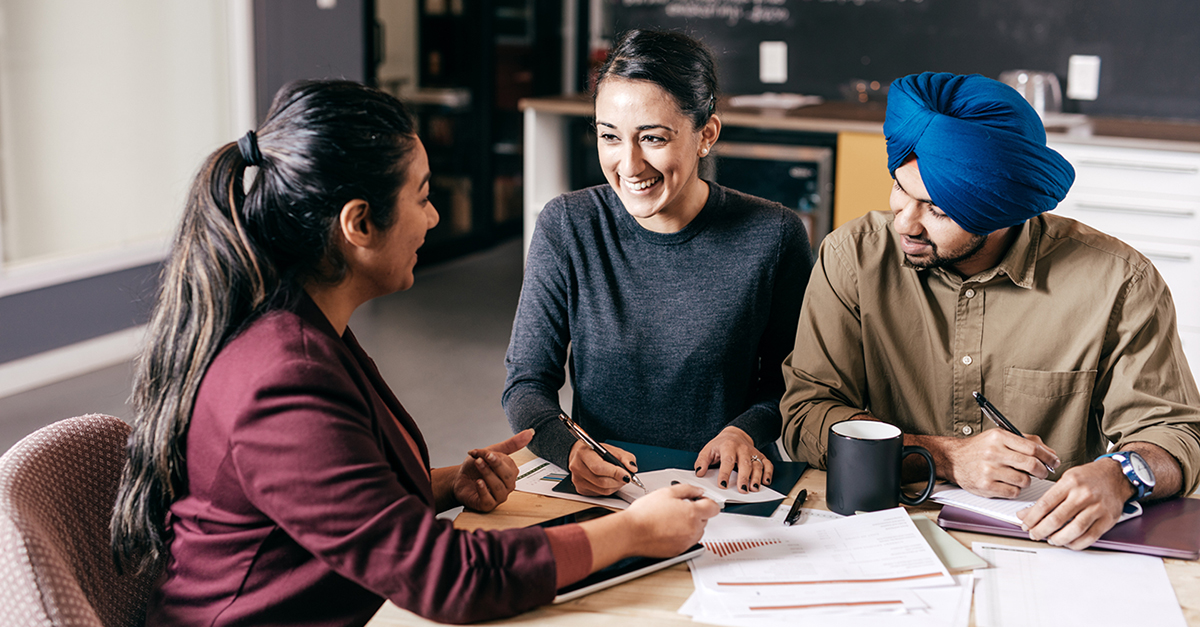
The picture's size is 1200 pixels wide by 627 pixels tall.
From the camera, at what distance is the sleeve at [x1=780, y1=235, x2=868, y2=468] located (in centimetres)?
151

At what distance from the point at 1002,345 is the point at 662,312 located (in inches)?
21.5

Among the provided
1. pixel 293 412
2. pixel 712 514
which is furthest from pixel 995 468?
pixel 293 412

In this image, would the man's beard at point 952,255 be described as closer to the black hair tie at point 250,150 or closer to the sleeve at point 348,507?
the sleeve at point 348,507

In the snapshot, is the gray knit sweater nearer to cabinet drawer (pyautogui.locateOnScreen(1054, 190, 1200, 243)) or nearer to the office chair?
the office chair

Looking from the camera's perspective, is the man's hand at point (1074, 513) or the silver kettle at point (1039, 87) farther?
the silver kettle at point (1039, 87)

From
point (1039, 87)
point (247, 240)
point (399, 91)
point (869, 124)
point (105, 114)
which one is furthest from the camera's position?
point (399, 91)

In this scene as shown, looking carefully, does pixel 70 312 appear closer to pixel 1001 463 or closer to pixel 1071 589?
pixel 1001 463

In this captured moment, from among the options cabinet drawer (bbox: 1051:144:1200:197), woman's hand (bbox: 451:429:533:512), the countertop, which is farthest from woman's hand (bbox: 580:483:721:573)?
cabinet drawer (bbox: 1051:144:1200:197)

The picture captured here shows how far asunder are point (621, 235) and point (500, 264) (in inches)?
175

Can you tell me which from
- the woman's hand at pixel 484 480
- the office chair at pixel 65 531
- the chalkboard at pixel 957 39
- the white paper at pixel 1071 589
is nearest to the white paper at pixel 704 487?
the woman's hand at pixel 484 480

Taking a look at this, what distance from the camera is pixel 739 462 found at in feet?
4.42

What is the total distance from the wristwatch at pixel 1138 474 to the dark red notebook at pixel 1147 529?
0.07ft

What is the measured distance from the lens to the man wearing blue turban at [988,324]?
52.7 inches

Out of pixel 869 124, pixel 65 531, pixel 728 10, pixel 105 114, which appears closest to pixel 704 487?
pixel 65 531
